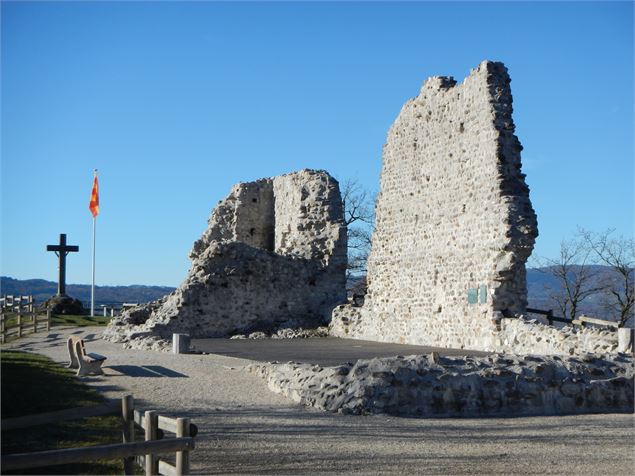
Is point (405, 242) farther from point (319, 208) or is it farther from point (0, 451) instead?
point (0, 451)

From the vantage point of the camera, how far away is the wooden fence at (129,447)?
5102 millimetres

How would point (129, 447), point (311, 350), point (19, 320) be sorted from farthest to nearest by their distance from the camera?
point (19, 320)
point (311, 350)
point (129, 447)

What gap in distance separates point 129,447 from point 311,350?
40.1ft

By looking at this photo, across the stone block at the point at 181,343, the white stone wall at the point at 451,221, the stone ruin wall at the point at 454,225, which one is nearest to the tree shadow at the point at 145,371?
the stone block at the point at 181,343

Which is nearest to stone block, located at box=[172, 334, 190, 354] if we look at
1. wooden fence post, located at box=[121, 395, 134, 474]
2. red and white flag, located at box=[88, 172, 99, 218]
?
wooden fence post, located at box=[121, 395, 134, 474]

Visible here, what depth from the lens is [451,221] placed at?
1850cm

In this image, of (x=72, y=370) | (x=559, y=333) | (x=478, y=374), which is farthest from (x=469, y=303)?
(x=72, y=370)

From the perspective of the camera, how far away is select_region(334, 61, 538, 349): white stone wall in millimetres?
16734

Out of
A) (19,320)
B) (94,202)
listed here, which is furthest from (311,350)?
(94,202)

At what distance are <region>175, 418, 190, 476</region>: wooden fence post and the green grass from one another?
4.43ft

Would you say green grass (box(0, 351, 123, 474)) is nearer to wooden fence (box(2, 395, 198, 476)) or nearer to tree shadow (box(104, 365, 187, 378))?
wooden fence (box(2, 395, 198, 476))

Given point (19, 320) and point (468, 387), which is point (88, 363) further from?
point (19, 320)

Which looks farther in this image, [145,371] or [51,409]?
[145,371]

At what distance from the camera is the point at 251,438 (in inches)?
323
